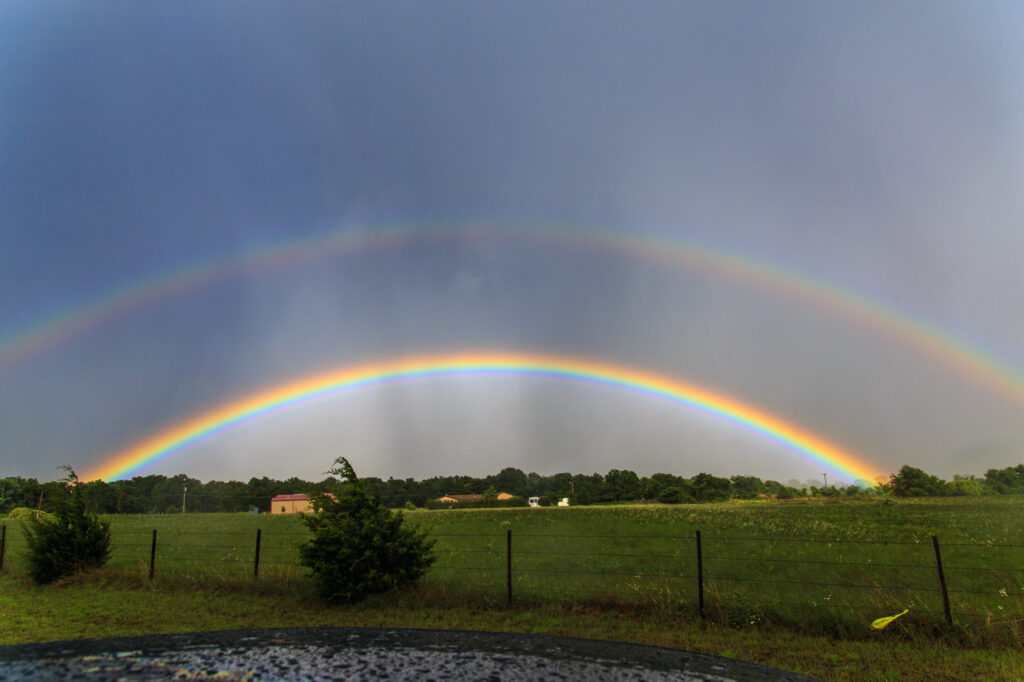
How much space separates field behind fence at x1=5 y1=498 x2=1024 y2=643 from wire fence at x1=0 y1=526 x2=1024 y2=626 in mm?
63

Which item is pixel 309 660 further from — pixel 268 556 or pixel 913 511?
pixel 913 511

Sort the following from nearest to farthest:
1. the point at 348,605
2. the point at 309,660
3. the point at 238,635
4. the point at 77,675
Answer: the point at 77,675 → the point at 309,660 → the point at 238,635 → the point at 348,605

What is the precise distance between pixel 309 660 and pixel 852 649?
745 centimetres

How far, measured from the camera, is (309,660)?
3697mm

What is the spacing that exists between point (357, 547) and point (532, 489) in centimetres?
13238

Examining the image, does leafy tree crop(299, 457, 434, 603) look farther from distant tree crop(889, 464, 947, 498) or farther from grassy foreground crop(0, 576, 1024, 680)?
distant tree crop(889, 464, 947, 498)

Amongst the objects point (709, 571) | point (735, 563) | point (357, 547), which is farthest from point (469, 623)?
point (735, 563)

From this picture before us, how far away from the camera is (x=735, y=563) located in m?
20.9

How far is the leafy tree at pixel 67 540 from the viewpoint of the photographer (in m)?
13.6

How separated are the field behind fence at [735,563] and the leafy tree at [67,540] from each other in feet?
3.94

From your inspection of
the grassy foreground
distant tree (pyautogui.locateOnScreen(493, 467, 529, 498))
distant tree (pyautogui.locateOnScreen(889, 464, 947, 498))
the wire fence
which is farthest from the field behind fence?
distant tree (pyautogui.locateOnScreen(493, 467, 529, 498))

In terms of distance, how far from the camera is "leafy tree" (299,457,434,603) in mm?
10414

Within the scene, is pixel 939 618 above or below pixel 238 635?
below

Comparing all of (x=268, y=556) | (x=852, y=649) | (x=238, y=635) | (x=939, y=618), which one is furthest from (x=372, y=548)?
(x=268, y=556)
